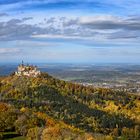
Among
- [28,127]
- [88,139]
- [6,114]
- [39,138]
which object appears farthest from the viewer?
[6,114]

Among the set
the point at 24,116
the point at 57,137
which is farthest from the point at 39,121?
the point at 57,137

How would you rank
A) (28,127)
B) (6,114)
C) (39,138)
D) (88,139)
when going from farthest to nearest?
(6,114) < (28,127) < (39,138) < (88,139)

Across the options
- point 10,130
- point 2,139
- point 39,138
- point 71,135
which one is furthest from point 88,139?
point 10,130

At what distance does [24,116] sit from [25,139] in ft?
76.4

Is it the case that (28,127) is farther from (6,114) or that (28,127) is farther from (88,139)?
(88,139)

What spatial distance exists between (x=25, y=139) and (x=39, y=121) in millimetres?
28098

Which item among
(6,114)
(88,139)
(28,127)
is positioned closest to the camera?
(88,139)

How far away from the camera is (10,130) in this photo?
158m

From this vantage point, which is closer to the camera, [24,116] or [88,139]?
[88,139]

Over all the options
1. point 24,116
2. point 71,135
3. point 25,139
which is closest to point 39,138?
point 25,139

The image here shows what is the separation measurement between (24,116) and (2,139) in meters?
27.0

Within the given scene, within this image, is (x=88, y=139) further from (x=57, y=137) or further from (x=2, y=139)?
(x=2, y=139)

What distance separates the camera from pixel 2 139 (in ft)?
453

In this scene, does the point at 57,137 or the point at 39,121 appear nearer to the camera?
the point at 57,137
